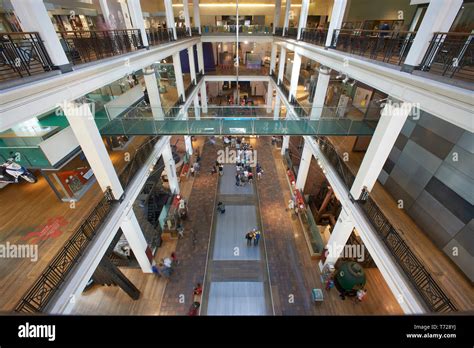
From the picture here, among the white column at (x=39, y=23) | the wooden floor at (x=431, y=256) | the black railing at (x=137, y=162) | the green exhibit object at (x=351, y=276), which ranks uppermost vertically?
the white column at (x=39, y=23)

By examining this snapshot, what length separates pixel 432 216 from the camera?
6309 mm

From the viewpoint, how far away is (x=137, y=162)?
893 centimetres

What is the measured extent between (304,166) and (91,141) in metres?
10.5

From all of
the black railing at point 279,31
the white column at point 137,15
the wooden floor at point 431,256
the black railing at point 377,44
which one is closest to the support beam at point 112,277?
the white column at point 137,15

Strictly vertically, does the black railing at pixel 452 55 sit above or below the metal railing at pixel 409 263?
above

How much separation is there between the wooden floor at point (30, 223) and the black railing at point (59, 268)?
67cm

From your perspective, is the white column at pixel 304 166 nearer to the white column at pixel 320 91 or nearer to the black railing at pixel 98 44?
the white column at pixel 320 91

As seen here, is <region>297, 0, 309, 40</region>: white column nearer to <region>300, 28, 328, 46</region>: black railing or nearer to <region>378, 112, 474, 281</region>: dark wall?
<region>300, 28, 328, 46</region>: black railing

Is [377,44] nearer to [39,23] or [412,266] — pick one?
[412,266]

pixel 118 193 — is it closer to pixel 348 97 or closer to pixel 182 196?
pixel 182 196

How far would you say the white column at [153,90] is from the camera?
31.4 feet

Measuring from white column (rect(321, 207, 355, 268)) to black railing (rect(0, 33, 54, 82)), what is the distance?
9.18 metres

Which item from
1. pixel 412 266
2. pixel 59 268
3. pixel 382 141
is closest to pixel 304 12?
pixel 382 141
